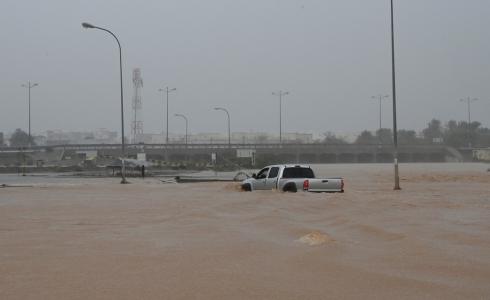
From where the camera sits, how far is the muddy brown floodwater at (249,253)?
24.5ft

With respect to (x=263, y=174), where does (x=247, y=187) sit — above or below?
below

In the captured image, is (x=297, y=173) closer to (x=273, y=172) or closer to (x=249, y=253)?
(x=273, y=172)

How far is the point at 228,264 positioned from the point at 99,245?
302 centimetres

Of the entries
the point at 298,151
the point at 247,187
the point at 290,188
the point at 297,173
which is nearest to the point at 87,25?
the point at 247,187

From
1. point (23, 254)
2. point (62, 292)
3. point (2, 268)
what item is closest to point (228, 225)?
point (23, 254)

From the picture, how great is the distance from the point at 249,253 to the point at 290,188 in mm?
13167

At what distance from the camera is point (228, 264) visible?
9109 mm

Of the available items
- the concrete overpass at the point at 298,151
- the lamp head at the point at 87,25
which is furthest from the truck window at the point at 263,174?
the concrete overpass at the point at 298,151

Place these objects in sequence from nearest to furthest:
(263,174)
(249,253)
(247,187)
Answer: (249,253), (263,174), (247,187)

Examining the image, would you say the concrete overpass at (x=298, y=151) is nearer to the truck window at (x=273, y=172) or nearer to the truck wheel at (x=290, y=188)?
the truck window at (x=273, y=172)

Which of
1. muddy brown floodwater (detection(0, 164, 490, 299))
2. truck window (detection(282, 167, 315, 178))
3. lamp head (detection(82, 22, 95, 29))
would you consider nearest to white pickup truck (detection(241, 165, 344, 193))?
truck window (detection(282, 167, 315, 178))

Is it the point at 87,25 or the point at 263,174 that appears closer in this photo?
the point at 263,174

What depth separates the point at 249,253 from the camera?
1012cm

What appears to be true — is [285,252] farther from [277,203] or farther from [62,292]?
[277,203]
